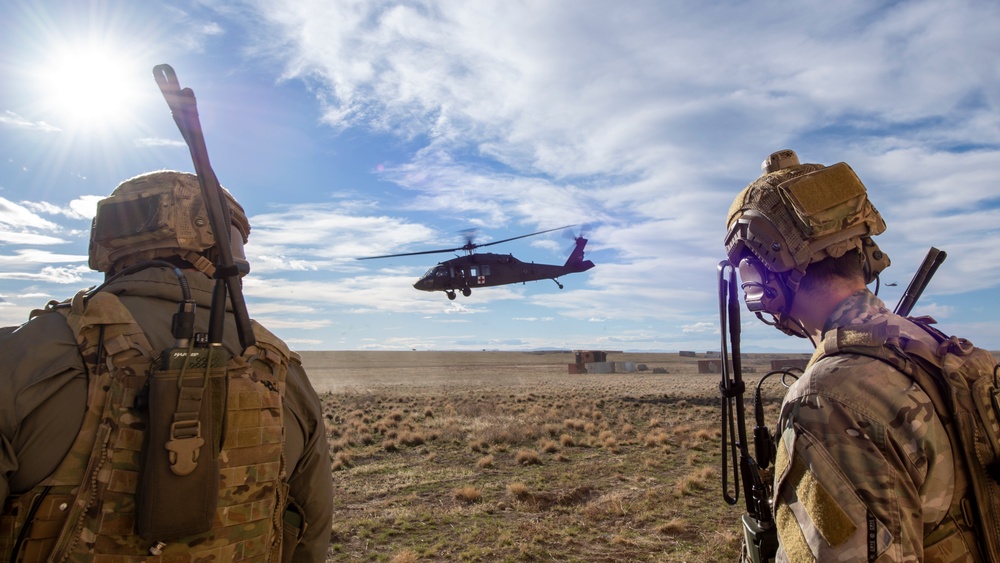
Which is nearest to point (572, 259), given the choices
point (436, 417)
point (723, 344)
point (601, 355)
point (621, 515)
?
point (436, 417)

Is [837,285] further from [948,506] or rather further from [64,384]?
[64,384]

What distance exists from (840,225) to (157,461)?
2.72 meters

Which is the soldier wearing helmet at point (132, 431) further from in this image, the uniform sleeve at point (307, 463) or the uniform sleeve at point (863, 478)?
the uniform sleeve at point (863, 478)

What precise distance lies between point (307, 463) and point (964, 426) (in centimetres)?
258

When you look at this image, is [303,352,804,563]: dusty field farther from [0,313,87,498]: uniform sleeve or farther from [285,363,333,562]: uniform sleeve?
[0,313,87,498]: uniform sleeve

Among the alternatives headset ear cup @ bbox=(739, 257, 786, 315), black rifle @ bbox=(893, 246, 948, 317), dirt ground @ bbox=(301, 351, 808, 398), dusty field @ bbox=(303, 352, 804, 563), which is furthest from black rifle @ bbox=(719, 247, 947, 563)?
dusty field @ bbox=(303, 352, 804, 563)

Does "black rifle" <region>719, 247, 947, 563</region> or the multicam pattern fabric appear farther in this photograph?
"black rifle" <region>719, 247, 947, 563</region>

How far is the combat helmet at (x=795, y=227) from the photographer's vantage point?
246 centimetres

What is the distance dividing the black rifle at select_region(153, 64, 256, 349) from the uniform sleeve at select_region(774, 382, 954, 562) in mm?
2007

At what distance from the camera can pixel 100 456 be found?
6.71 feet

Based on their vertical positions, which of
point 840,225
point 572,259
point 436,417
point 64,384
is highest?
point 572,259

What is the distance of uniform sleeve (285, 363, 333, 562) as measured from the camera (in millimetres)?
2674

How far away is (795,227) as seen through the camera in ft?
8.16

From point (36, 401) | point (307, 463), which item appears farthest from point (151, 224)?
point (307, 463)
